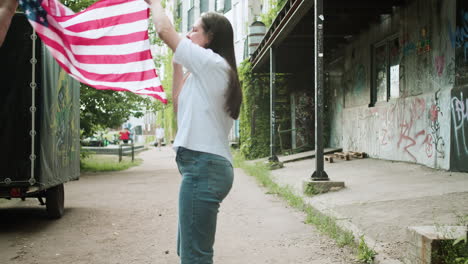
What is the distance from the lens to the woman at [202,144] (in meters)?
2.62

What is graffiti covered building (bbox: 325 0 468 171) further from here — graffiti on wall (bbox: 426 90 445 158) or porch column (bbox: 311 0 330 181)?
porch column (bbox: 311 0 330 181)

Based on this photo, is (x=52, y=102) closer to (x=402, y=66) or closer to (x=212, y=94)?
(x=212, y=94)

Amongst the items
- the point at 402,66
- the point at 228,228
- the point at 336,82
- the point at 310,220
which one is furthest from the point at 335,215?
the point at 336,82

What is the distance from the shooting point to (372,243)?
17.0 ft

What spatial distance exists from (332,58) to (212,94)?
1650cm

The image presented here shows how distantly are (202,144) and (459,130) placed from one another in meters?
7.92

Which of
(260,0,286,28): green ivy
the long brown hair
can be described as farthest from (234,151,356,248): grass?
(260,0,286,28): green ivy

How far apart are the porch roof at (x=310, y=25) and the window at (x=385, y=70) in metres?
0.83

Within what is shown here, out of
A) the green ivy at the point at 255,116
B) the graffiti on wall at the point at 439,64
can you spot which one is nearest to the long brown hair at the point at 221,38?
the graffiti on wall at the point at 439,64

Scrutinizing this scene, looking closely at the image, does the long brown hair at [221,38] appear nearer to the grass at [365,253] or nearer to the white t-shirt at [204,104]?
the white t-shirt at [204,104]

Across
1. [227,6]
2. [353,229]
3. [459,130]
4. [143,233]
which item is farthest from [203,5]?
[353,229]

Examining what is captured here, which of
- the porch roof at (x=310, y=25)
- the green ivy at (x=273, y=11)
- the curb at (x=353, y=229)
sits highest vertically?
the green ivy at (x=273, y=11)

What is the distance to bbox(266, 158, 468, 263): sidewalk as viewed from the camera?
5.48 m

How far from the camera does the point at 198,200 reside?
2.62m
